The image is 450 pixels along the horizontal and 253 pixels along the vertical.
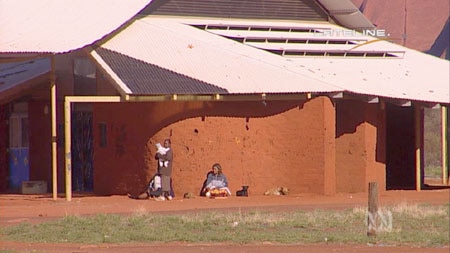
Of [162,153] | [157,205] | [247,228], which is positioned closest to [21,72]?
[162,153]

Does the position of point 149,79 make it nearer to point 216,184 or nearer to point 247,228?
point 216,184

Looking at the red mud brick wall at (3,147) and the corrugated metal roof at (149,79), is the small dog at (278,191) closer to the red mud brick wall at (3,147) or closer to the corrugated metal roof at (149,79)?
the corrugated metal roof at (149,79)

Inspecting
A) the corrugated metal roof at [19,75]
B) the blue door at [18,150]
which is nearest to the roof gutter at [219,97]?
the corrugated metal roof at [19,75]

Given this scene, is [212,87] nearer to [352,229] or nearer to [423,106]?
[423,106]

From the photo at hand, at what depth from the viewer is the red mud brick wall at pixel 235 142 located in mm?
27000

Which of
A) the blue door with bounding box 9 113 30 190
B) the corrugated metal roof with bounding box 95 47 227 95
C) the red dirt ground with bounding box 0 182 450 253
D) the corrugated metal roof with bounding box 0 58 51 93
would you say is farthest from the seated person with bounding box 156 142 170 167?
the blue door with bounding box 9 113 30 190

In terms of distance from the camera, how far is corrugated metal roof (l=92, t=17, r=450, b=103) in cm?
2752

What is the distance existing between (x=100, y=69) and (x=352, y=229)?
32.5 ft

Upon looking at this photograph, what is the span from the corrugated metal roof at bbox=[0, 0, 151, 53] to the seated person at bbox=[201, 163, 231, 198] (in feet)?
14.1

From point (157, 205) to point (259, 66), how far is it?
5.02 meters

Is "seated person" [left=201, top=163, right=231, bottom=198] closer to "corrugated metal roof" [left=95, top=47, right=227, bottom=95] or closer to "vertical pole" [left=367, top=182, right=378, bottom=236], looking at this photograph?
"corrugated metal roof" [left=95, top=47, right=227, bottom=95]

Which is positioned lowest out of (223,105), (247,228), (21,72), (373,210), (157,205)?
(247,228)

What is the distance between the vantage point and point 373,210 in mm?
17156

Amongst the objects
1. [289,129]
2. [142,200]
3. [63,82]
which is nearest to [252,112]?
[289,129]
